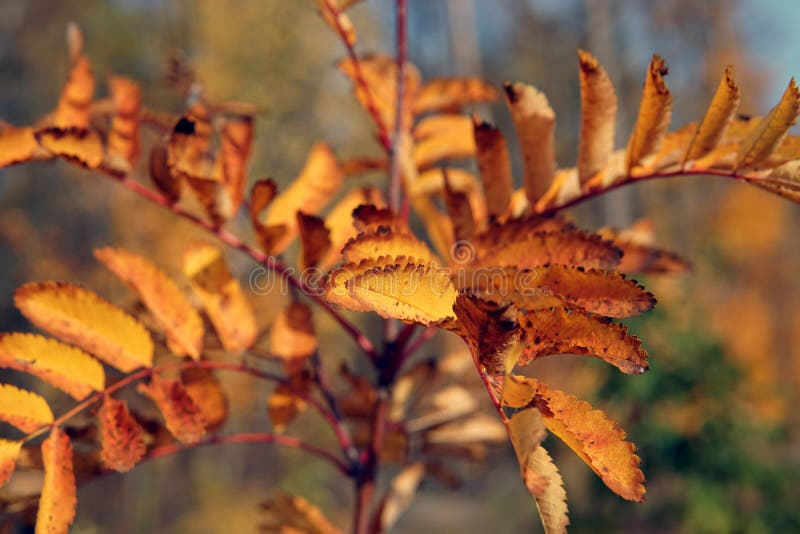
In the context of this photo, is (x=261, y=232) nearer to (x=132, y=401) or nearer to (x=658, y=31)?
(x=132, y=401)

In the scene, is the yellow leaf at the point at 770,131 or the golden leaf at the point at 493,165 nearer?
the yellow leaf at the point at 770,131

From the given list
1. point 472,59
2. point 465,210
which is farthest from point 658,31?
point 465,210

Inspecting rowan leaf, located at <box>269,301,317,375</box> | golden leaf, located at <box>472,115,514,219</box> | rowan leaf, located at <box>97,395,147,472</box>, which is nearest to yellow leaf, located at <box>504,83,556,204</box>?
golden leaf, located at <box>472,115,514,219</box>

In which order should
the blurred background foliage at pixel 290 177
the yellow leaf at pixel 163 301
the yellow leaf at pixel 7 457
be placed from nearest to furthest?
the yellow leaf at pixel 7 457 < the yellow leaf at pixel 163 301 < the blurred background foliage at pixel 290 177

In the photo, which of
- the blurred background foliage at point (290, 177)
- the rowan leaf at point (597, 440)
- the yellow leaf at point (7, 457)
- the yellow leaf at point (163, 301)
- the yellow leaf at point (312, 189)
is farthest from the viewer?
the blurred background foliage at point (290, 177)

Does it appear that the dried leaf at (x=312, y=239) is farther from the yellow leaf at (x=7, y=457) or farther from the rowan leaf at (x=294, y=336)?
the yellow leaf at (x=7, y=457)

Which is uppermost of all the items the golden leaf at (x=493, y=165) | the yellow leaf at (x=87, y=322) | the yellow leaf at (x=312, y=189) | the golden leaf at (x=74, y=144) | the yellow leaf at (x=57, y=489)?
the yellow leaf at (x=312, y=189)

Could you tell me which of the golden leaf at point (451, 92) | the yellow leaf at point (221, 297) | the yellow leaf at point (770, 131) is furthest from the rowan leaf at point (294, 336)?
the yellow leaf at point (770, 131)

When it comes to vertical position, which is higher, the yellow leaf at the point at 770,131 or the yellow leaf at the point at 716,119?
the yellow leaf at the point at 716,119
